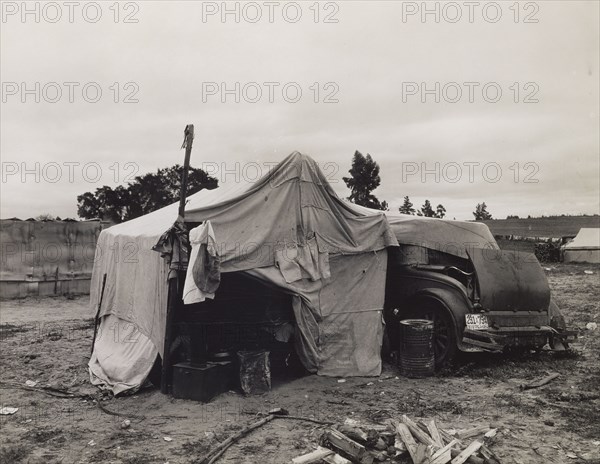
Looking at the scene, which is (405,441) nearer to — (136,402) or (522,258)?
(136,402)

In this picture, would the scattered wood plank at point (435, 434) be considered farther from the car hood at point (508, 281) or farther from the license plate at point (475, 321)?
the car hood at point (508, 281)

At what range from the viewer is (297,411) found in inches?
272

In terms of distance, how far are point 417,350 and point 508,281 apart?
197 centimetres

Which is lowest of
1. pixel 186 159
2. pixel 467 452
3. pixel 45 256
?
pixel 467 452

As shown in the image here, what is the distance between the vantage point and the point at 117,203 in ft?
100

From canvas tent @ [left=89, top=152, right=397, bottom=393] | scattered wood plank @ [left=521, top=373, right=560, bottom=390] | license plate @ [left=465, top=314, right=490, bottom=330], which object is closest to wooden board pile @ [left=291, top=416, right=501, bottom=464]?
scattered wood plank @ [left=521, top=373, right=560, bottom=390]

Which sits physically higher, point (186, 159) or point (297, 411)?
point (186, 159)

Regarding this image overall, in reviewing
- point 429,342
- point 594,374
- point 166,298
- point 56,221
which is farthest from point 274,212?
point 56,221

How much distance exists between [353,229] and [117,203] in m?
24.3

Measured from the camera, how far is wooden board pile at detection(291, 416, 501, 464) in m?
5.14

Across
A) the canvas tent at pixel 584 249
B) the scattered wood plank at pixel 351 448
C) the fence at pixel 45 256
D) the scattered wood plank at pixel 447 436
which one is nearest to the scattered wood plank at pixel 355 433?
the scattered wood plank at pixel 351 448

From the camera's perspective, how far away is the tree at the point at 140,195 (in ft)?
95.7

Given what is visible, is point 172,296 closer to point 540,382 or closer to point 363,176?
point 540,382

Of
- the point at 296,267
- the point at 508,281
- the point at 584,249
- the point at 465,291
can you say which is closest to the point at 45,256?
the point at 296,267
